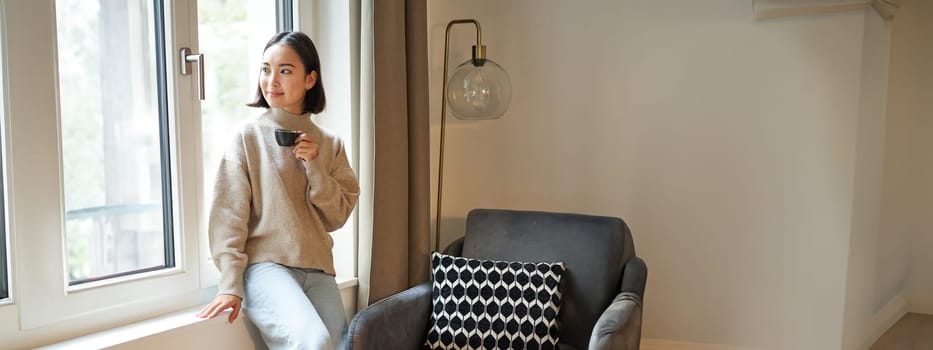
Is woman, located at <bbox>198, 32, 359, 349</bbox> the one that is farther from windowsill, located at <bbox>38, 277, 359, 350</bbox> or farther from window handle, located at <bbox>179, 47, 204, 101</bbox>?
window handle, located at <bbox>179, 47, 204, 101</bbox>

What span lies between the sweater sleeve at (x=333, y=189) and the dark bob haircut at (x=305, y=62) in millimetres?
134

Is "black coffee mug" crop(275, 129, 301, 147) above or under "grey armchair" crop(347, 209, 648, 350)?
above

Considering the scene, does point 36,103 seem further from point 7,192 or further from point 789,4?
point 789,4

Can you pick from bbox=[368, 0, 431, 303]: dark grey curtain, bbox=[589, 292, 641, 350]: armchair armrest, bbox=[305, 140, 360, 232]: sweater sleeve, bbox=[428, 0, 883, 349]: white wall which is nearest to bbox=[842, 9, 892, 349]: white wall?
bbox=[428, 0, 883, 349]: white wall

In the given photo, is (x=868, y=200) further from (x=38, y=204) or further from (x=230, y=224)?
(x=38, y=204)

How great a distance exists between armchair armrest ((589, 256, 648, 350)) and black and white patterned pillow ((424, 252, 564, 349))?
Result: 19cm

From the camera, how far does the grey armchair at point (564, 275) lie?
1946 mm

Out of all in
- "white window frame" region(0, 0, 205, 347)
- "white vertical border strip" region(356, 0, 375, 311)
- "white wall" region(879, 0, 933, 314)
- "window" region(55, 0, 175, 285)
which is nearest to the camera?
"white window frame" region(0, 0, 205, 347)

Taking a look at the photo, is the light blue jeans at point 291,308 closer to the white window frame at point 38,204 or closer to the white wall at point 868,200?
the white window frame at point 38,204

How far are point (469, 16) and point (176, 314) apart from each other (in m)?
1.69

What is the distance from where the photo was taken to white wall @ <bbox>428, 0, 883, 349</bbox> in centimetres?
261

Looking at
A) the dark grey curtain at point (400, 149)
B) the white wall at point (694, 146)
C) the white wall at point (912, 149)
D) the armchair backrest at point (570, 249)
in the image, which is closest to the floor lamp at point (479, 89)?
the dark grey curtain at point (400, 149)

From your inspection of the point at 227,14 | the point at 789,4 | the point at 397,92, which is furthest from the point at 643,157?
the point at 227,14

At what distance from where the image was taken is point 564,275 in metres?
2.19
